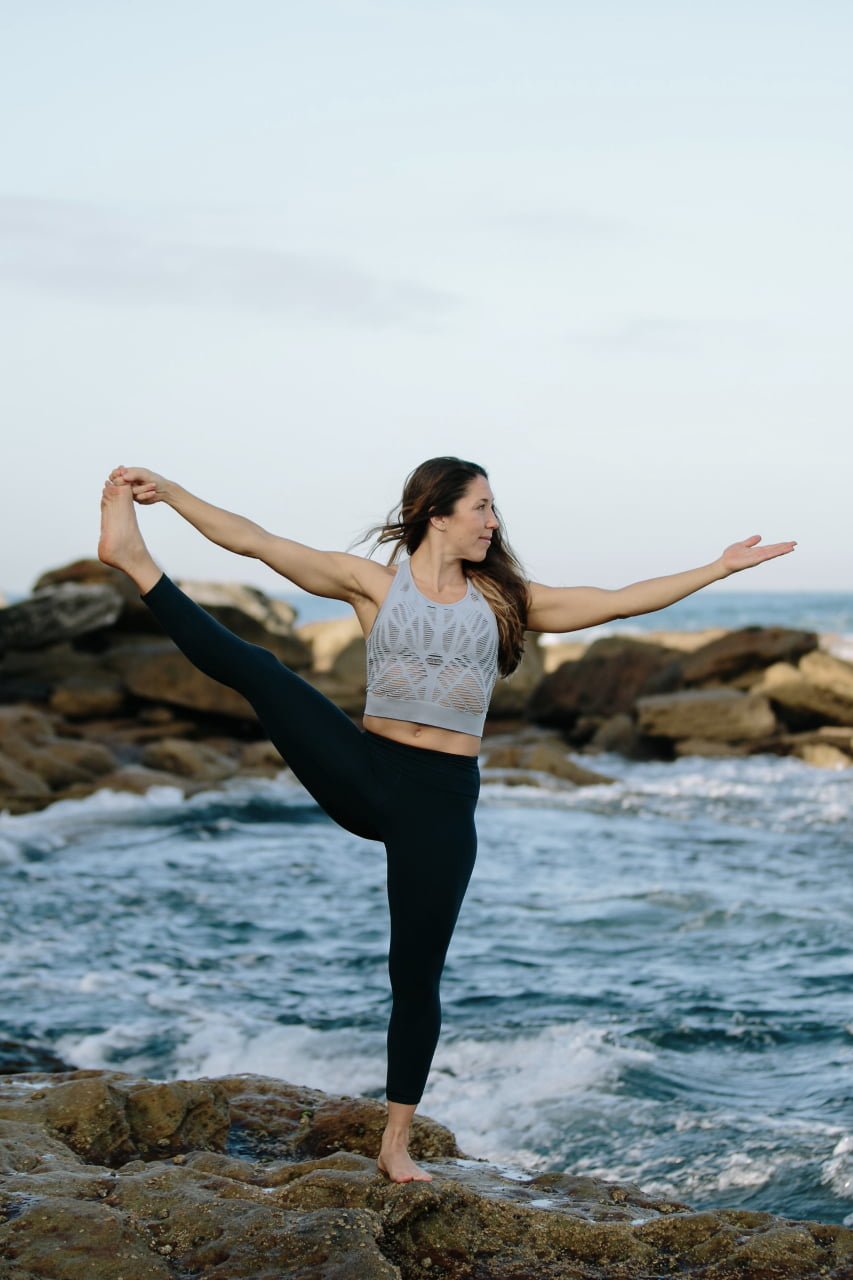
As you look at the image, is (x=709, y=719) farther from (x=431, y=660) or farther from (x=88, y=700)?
(x=431, y=660)

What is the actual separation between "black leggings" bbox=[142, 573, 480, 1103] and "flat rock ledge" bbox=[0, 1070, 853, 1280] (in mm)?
473

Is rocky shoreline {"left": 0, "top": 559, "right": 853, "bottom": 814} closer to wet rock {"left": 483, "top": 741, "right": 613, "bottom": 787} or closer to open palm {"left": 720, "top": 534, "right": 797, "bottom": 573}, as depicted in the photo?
wet rock {"left": 483, "top": 741, "right": 613, "bottom": 787}

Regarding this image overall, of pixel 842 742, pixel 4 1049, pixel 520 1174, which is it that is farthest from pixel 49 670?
pixel 520 1174

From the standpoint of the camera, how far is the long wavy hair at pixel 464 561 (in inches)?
170

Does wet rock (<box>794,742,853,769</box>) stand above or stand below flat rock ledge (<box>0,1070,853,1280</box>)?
above

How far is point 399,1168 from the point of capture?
417cm

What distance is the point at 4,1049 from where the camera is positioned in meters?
7.34

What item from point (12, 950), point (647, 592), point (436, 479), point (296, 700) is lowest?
point (12, 950)

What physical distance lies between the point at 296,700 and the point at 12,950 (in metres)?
6.55

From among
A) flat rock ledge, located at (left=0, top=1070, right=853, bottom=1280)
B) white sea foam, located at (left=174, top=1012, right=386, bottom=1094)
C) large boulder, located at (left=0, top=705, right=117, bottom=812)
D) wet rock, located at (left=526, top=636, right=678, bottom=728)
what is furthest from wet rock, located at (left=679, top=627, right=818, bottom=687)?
flat rock ledge, located at (left=0, top=1070, right=853, bottom=1280)

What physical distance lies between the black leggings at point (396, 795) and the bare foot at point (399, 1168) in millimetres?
161

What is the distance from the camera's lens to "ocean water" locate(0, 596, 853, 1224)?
642cm

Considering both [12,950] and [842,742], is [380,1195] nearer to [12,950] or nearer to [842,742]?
[12,950]

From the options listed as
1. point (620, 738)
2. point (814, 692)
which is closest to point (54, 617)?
point (620, 738)
